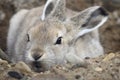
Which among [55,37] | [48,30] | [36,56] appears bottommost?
[36,56]

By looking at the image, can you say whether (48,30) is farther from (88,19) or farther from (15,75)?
(15,75)

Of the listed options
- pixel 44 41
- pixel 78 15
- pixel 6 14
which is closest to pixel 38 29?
pixel 44 41

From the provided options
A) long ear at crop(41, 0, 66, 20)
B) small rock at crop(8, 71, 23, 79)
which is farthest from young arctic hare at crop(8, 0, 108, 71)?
small rock at crop(8, 71, 23, 79)

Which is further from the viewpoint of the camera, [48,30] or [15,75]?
[48,30]

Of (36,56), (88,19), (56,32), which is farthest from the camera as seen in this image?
(88,19)

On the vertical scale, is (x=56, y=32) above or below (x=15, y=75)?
above

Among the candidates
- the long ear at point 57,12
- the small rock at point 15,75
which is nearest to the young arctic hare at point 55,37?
the long ear at point 57,12

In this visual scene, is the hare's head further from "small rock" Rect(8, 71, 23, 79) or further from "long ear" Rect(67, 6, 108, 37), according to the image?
"small rock" Rect(8, 71, 23, 79)

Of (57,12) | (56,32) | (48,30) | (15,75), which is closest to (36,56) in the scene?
(48,30)
